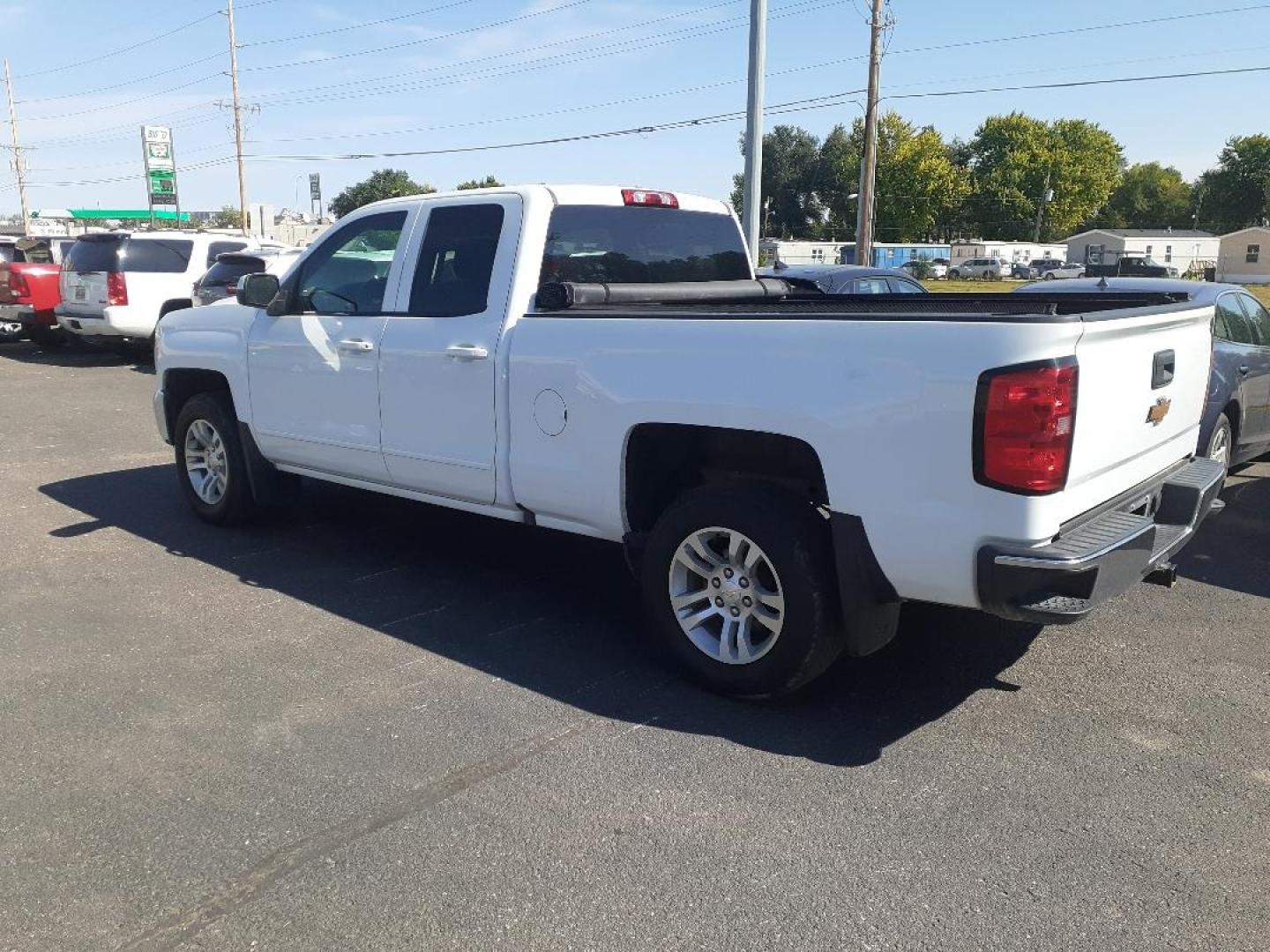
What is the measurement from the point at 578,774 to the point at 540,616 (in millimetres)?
1627

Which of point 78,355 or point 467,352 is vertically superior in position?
point 467,352

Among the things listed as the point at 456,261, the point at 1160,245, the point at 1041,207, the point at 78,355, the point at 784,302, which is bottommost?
the point at 78,355

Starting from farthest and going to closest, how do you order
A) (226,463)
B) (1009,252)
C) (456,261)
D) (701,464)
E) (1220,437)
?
(1009,252) → (1220,437) → (226,463) → (456,261) → (701,464)

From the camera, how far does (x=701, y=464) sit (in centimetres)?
450

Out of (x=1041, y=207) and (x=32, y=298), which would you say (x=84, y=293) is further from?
(x=1041, y=207)

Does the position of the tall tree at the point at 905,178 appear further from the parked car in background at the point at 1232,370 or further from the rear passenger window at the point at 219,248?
the parked car in background at the point at 1232,370

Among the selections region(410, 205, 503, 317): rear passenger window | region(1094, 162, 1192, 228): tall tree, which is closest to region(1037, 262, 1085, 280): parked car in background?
region(410, 205, 503, 317): rear passenger window

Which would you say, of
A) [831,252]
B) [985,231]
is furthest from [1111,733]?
[985,231]

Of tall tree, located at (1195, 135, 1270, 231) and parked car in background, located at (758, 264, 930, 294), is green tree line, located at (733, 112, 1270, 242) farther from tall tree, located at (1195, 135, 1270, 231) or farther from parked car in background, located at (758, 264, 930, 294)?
parked car in background, located at (758, 264, 930, 294)

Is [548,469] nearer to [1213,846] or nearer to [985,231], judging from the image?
[1213,846]

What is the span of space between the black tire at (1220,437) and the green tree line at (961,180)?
332 ft

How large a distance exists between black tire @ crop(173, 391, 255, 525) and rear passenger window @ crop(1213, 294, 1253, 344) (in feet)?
21.1

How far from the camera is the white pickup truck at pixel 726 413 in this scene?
3.45m

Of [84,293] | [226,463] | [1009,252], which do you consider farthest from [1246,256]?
[226,463]
